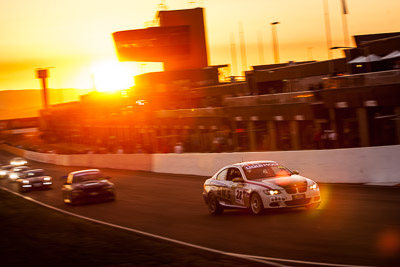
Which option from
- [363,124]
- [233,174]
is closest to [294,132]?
[363,124]

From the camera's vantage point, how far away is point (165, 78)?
10606cm

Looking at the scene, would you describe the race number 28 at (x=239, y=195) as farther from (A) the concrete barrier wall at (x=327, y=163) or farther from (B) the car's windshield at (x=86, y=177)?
(B) the car's windshield at (x=86, y=177)

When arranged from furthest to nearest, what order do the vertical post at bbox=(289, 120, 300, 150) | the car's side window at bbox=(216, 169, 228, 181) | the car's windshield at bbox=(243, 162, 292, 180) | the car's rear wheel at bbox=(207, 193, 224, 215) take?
the vertical post at bbox=(289, 120, 300, 150), the car's rear wheel at bbox=(207, 193, 224, 215), the car's side window at bbox=(216, 169, 228, 181), the car's windshield at bbox=(243, 162, 292, 180)

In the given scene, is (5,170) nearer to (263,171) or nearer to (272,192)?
(263,171)

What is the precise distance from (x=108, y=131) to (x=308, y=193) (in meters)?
84.2

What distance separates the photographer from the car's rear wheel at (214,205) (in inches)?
639

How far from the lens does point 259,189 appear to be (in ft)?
46.8

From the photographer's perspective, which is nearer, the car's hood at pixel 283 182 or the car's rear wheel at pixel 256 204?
the car's hood at pixel 283 182

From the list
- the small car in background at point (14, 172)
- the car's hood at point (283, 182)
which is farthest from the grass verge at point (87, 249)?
the small car in background at point (14, 172)

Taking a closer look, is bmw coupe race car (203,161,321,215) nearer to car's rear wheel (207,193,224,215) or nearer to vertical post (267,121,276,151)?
car's rear wheel (207,193,224,215)

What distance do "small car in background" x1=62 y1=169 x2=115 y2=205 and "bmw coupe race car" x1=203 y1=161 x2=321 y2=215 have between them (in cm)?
768

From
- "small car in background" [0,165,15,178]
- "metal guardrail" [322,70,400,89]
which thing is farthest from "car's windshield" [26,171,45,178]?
"metal guardrail" [322,70,400,89]

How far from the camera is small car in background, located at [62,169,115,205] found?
75.8ft

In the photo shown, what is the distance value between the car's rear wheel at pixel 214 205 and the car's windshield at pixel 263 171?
1.49 m
